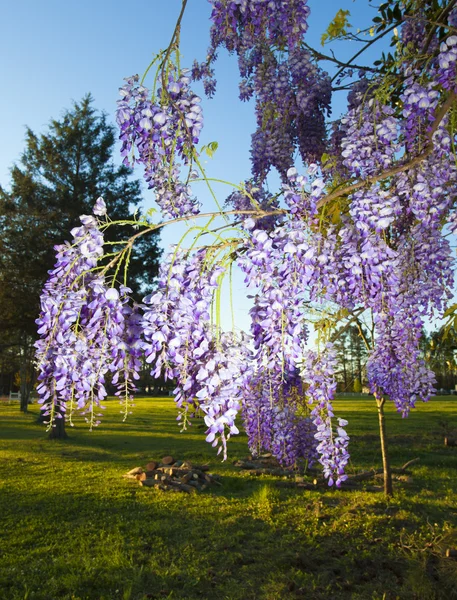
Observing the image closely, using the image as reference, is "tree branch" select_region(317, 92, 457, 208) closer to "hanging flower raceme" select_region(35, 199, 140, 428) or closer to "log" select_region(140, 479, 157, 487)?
"hanging flower raceme" select_region(35, 199, 140, 428)

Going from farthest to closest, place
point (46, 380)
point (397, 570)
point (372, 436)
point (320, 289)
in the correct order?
point (372, 436)
point (397, 570)
point (320, 289)
point (46, 380)

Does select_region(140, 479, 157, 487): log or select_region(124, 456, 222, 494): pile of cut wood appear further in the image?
select_region(140, 479, 157, 487): log

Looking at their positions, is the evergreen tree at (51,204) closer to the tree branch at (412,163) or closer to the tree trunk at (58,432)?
the tree trunk at (58,432)

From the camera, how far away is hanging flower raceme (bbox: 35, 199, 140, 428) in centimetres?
214

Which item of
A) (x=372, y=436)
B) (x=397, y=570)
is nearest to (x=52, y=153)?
(x=372, y=436)

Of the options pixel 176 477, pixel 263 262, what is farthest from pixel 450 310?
pixel 176 477

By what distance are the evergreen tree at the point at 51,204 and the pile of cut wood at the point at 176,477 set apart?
27.9 feet

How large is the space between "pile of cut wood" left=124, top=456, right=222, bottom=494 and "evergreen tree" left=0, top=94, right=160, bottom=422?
27.9 ft

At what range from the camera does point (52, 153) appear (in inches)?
711

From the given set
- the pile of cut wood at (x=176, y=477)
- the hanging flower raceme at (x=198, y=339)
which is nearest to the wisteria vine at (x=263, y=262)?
the hanging flower raceme at (x=198, y=339)

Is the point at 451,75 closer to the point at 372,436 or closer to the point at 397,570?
the point at 397,570

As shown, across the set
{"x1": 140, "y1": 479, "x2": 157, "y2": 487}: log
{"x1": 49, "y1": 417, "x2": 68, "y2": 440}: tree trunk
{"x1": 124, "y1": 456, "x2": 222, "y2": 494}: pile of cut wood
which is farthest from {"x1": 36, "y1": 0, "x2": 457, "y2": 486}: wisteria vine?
{"x1": 49, "y1": 417, "x2": 68, "y2": 440}: tree trunk

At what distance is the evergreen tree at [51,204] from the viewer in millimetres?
16406

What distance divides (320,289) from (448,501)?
6.34 metres
